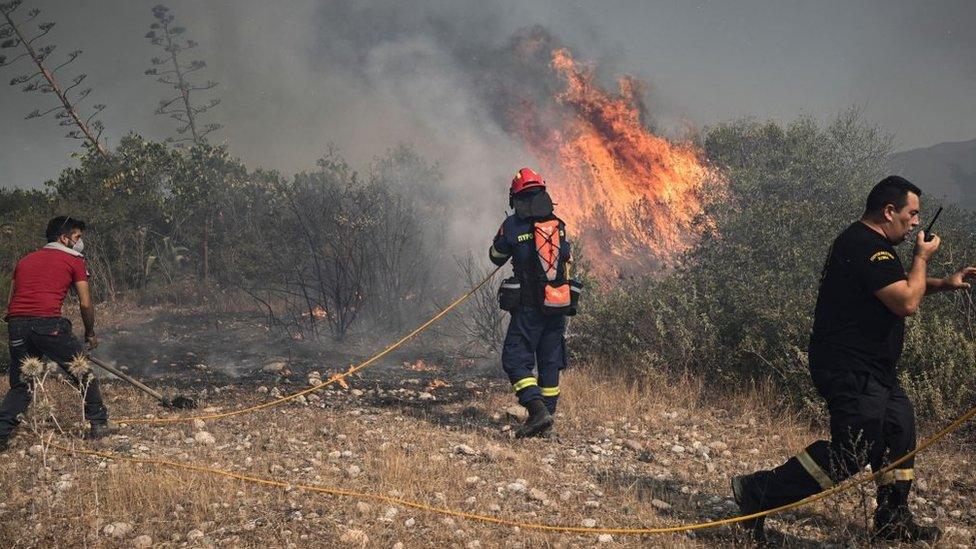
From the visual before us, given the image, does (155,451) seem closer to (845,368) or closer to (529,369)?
(529,369)

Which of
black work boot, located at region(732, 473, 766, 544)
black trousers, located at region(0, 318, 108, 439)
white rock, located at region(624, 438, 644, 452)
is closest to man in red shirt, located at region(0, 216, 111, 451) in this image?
black trousers, located at region(0, 318, 108, 439)

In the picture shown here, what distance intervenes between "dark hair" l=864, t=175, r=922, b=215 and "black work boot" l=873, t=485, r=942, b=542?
1439mm

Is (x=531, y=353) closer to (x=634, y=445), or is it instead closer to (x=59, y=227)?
(x=634, y=445)

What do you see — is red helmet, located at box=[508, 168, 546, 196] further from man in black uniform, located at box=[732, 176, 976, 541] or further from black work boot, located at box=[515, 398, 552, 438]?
man in black uniform, located at box=[732, 176, 976, 541]

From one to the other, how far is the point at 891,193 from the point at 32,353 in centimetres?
605

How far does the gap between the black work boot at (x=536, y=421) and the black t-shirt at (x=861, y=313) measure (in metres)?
2.54

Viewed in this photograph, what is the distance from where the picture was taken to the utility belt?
5.64 meters

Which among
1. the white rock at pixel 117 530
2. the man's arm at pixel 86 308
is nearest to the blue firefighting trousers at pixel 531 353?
the white rock at pixel 117 530

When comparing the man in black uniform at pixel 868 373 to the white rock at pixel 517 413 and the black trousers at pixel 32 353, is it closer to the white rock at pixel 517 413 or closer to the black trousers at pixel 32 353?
the white rock at pixel 517 413

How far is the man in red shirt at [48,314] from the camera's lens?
518cm

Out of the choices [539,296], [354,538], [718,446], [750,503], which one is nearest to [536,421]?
[539,296]

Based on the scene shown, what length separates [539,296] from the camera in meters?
5.69

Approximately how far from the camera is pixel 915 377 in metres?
5.63

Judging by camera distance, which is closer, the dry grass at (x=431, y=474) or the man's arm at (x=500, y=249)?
the dry grass at (x=431, y=474)
